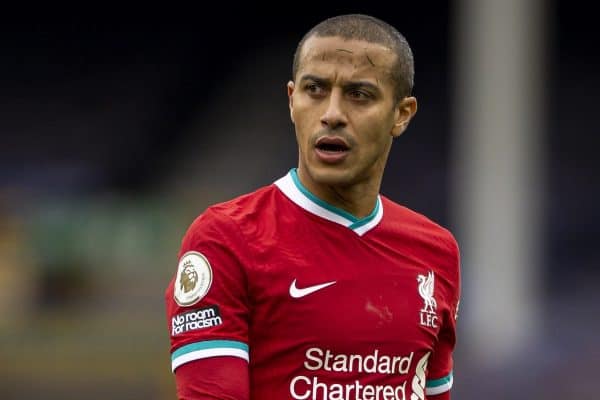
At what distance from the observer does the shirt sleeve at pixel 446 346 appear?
135 inches

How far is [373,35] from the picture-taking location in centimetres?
318

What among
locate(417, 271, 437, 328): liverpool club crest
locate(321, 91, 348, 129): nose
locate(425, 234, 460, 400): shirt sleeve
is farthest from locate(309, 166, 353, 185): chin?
locate(425, 234, 460, 400): shirt sleeve

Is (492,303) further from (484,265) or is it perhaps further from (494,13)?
(494,13)

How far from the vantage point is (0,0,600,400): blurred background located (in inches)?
390

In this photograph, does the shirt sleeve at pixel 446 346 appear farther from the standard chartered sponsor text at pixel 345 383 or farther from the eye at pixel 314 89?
the eye at pixel 314 89

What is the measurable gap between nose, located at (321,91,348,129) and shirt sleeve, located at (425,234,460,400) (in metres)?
0.55

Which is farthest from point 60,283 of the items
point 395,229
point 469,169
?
point 395,229

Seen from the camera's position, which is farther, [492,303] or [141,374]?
[492,303]

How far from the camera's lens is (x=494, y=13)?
9945mm

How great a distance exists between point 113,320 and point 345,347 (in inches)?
298

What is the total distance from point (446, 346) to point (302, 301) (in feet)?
1.87

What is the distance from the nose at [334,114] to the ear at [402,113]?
206 millimetres

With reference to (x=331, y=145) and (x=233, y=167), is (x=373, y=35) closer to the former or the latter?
(x=331, y=145)

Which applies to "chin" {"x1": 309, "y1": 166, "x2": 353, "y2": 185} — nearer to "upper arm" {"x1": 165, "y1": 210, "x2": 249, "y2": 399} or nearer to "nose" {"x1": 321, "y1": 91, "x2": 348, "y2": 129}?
"nose" {"x1": 321, "y1": 91, "x2": 348, "y2": 129}
